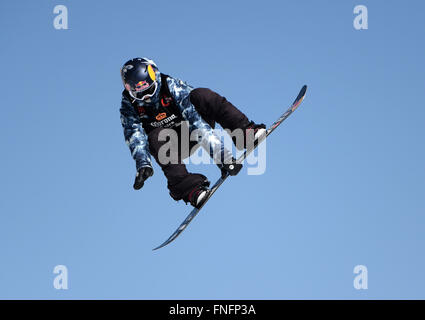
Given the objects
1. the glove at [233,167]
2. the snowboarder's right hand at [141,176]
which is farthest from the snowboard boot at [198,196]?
the snowboarder's right hand at [141,176]

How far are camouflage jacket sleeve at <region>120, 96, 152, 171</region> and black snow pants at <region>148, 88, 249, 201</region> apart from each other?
0.56 feet

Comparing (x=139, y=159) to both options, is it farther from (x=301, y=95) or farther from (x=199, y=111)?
(x=301, y=95)

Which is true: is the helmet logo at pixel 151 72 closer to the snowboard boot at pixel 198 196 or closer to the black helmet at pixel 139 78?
the black helmet at pixel 139 78

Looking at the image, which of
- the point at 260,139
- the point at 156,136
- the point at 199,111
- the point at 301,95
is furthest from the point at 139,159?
the point at 301,95

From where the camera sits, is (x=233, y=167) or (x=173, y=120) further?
(x=173, y=120)

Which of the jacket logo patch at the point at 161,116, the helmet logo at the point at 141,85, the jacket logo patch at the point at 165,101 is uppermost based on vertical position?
the helmet logo at the point at 141,85

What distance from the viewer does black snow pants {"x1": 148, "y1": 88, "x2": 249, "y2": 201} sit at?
10797 mm

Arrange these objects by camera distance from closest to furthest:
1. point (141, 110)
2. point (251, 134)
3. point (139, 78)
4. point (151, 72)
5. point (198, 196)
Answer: point (139, 78)
point (151, 72)
point (198, 196)
point (251, 134)
point (141, 110)

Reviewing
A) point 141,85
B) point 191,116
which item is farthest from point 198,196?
point 141,85

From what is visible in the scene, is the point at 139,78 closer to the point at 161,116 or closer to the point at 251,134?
the point at 161,116

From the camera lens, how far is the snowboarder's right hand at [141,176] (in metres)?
10.5

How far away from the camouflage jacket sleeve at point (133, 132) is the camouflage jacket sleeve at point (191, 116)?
32.2 inches

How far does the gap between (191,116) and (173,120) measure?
345 mm

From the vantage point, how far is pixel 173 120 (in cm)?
1095
